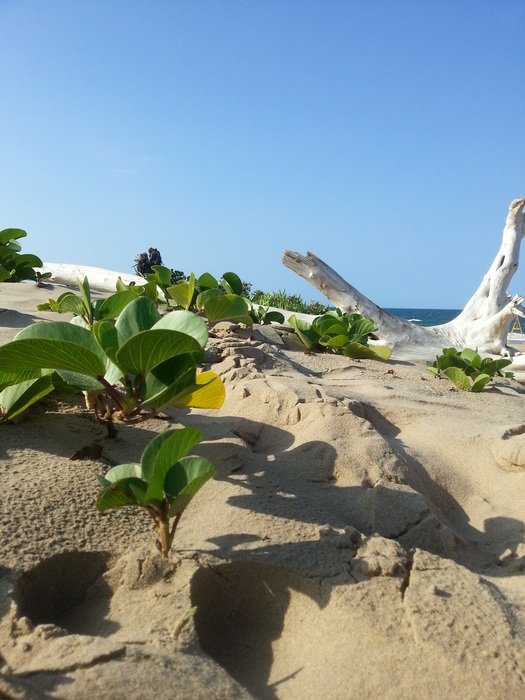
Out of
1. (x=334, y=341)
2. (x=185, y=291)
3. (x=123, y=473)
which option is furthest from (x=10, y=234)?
(x=123, y=473)

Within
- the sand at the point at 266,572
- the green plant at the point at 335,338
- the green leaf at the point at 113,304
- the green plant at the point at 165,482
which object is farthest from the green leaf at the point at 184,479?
the green plant at the point at 335,338

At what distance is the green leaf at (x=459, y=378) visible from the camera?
339cm

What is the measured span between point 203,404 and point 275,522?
1.52 feet

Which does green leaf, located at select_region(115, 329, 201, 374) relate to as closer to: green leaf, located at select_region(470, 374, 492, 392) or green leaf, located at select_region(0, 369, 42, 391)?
green leaf, located at select_region(0, 369, 42, 391)

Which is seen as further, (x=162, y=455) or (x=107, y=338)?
(x=107, y=338)

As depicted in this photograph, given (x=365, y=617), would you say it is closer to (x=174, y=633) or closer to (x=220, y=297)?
(x=174, y=633)

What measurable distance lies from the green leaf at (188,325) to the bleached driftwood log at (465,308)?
665 centimetres

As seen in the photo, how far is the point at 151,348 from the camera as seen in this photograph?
1.44 meters

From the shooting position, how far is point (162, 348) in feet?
4.75

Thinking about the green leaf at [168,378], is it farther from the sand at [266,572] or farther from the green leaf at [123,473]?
the green leaf at [123,473]

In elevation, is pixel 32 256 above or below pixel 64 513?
above

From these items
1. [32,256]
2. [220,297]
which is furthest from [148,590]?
[32,256]

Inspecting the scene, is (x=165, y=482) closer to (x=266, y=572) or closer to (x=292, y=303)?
(x=266, y=572)

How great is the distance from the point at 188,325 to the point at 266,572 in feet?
2.09
